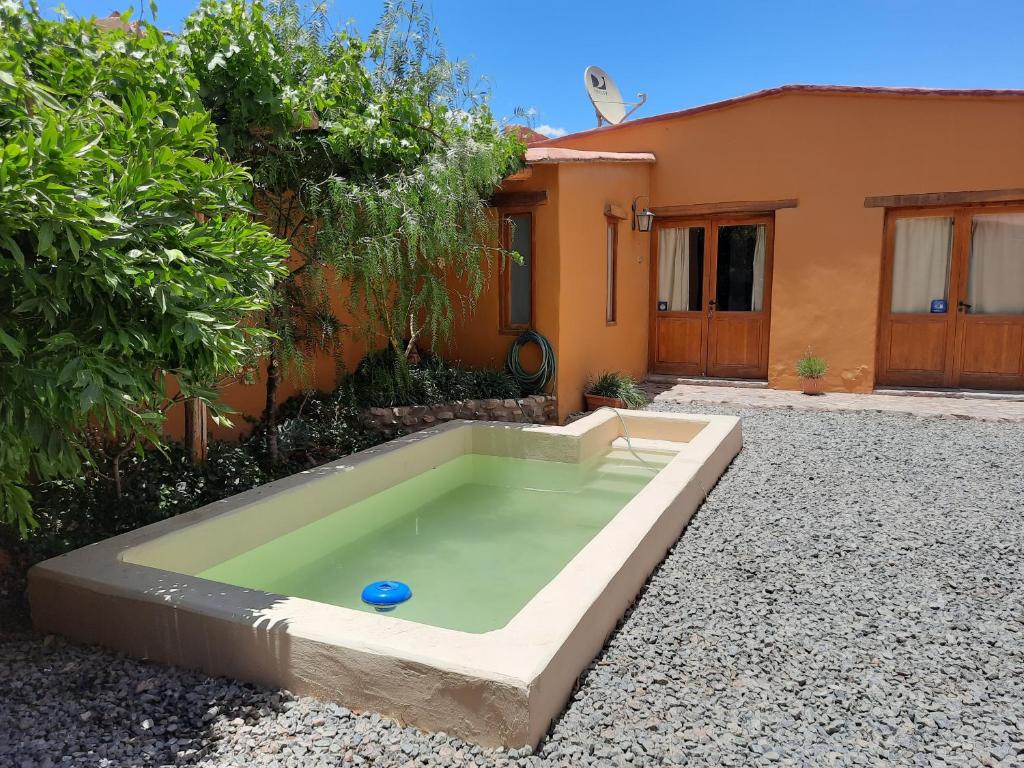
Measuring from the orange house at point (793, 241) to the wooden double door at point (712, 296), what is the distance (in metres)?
0.03

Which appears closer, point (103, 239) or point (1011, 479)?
point (103, 239)

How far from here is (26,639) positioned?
3256mm

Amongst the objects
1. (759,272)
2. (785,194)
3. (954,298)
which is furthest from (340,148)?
(954,298)

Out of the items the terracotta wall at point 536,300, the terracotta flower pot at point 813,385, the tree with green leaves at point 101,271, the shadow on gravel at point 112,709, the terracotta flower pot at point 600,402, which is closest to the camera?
the tree with green leaves at point 101,271

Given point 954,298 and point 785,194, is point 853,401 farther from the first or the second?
point 785,194

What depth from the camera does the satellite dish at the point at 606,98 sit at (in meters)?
11.8

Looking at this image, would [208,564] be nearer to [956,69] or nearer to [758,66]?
[758,66]

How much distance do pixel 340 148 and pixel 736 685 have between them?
479 cm

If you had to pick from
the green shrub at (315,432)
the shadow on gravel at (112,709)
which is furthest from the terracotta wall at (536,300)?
the shadow on gravel at (112,709)

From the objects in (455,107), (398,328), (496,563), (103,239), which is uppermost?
(455,107)

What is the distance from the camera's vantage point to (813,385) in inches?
389

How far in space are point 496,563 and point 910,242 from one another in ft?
26.7

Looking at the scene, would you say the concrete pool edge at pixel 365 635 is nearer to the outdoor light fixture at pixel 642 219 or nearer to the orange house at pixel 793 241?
the orange house at pixel 793 241

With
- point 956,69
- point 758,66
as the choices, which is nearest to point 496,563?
point 758,66
